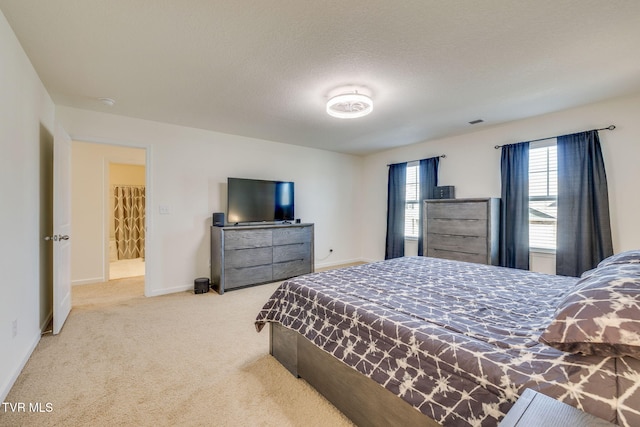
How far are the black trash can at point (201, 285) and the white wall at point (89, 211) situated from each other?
182 centimetres

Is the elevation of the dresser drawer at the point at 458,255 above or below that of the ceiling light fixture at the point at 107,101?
below

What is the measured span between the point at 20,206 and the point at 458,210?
4.74 meters

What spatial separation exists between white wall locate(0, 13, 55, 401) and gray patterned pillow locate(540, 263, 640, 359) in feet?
9.73

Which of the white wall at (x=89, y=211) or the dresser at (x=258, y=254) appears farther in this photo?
the white wall at (x=89, y=211)

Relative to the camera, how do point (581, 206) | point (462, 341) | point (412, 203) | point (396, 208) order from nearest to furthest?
point (462, 341) < point (581, 206) < point (412, 203) < point (396, 208)

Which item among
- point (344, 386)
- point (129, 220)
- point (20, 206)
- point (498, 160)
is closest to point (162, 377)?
point (344, 386)

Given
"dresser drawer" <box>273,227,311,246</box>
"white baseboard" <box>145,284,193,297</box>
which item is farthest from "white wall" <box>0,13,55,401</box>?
"dresser drawer" <box>273,227,311,246</box>

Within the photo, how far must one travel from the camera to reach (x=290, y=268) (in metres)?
4.62

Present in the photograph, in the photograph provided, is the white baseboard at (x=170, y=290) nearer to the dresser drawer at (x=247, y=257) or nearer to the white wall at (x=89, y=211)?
the dresser drawer at (x=247, y=257)

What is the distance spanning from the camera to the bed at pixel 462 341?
0.91 meters

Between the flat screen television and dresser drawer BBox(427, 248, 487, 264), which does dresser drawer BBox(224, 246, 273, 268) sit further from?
dresser drawer BBox(427, 248, 487, 264)

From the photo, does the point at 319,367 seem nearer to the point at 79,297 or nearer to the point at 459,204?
the point at 459,204

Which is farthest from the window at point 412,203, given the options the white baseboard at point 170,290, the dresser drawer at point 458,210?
the white baseboard at point 170,290

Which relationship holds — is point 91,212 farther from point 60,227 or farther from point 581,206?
point 581,206
